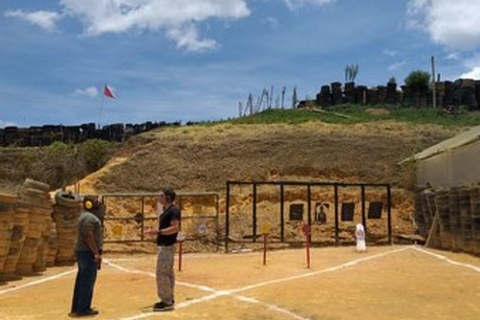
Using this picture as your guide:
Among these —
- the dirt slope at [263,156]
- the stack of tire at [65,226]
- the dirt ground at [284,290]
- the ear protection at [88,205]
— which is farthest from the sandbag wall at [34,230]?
the dirt slope at [263,156]

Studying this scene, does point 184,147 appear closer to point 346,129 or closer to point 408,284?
point 346,129

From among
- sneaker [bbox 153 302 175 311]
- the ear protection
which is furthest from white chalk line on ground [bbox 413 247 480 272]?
the ear protection

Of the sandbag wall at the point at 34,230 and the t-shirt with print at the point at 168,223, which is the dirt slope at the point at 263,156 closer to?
the sandbag wall at the point at 34,230

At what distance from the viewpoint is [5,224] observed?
13.1 m

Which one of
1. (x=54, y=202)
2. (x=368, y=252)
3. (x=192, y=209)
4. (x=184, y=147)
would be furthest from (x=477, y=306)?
(x=184, y=147)

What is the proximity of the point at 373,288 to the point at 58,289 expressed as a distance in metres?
6.50

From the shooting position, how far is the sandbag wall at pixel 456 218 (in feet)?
56.2

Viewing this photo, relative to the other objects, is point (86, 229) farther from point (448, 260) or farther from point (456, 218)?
point (456, 218)

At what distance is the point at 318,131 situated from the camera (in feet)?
123

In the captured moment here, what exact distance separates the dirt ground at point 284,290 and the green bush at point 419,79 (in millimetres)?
35402

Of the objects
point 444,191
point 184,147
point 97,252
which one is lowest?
point 97,252

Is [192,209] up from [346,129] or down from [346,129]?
down

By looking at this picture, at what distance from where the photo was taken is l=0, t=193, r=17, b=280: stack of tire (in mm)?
13062

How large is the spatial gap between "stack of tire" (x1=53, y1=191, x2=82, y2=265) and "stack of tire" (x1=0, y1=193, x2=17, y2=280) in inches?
150
